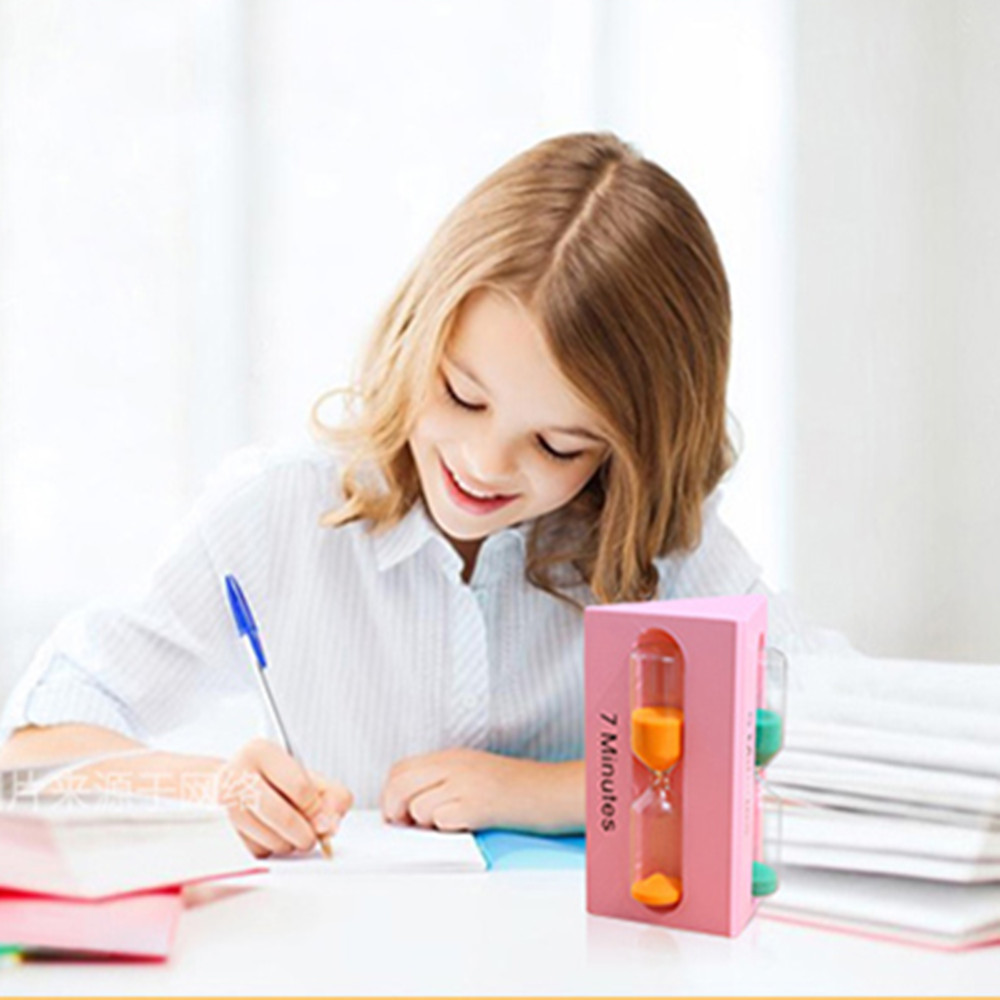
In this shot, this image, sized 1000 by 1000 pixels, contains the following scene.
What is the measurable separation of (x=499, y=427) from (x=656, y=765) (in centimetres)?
41

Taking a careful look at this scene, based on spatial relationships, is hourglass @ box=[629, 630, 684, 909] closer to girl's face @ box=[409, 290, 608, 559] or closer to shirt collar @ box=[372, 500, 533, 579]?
girl's face @ box=[409, 290, 608, 559]

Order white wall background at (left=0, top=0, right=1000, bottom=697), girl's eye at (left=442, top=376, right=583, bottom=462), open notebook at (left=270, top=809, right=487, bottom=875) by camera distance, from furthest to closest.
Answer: white wall background at (left=0, top=0, right=1000, bottom=697), girl's eye at (left=442, top=376, right=583, bottom=462), open notebook at (left=270, top=809, right=487, bottom=875)

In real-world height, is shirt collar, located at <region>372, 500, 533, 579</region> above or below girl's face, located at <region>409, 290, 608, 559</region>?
below

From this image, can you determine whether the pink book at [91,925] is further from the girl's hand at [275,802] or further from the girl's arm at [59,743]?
the girl's arm at [59,743]

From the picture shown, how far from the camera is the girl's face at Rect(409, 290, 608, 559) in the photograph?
3.06ft

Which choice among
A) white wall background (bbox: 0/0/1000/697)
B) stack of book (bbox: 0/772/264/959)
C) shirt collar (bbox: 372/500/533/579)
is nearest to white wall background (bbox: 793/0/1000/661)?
white wall background (bbox: 0/0/1000/697)

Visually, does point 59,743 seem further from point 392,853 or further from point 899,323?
point 899,323

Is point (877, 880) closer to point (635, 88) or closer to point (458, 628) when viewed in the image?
point (458, 628)

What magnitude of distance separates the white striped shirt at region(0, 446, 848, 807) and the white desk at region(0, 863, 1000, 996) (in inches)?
19.1

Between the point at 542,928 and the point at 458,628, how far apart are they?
0.55 m

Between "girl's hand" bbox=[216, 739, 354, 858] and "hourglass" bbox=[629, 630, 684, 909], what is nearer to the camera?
"hourglass" bbox=[629, 630, 684, 909]

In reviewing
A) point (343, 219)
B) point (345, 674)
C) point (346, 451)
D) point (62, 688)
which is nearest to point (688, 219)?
point (346, 451)

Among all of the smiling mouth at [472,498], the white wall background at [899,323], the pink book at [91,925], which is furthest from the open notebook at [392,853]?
the white wall background at [899,323]

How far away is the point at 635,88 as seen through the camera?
1.99m
